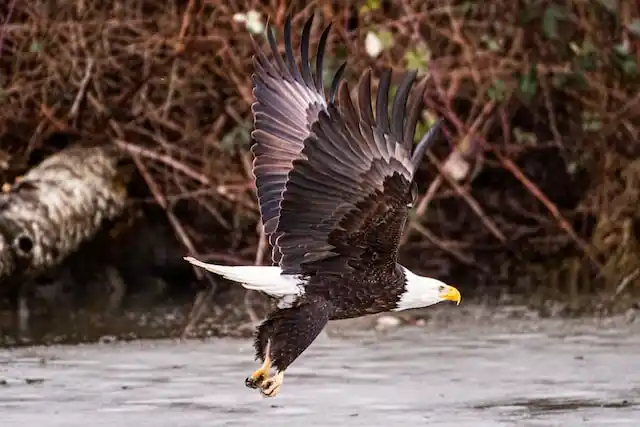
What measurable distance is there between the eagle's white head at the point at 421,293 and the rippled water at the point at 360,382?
0.40 meters

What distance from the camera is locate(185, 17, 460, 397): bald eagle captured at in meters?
5.42

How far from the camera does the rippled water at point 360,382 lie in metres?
5.75

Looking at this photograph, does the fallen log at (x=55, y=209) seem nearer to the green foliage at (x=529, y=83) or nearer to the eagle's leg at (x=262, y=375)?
the green foliage at (x=529, y=83)

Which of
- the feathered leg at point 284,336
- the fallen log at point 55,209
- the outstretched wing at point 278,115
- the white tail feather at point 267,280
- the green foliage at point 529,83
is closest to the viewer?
the white tail feather at point 267,280

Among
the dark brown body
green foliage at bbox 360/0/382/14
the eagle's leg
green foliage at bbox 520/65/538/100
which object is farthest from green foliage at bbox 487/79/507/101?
the eagle's leg

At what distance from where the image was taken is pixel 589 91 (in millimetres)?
10750

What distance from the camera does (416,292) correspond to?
5.99 meters

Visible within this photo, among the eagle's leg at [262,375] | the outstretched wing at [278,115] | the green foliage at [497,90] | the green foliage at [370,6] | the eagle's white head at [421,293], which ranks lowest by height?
the eagle's leg at [262,375]

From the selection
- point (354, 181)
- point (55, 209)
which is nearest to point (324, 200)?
point (354, 181)

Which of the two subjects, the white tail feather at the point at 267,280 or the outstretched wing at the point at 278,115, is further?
the outstretched wing at the point at 278,115

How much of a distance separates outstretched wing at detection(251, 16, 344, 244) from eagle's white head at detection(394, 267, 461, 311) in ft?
2.01

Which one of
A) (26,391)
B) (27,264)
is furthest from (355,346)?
(27,264)

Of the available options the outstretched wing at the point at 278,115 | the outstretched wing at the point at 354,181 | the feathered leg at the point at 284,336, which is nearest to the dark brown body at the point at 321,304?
the feathered leg at the point at 284,336

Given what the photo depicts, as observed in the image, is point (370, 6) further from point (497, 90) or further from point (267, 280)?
point (267, 280)
